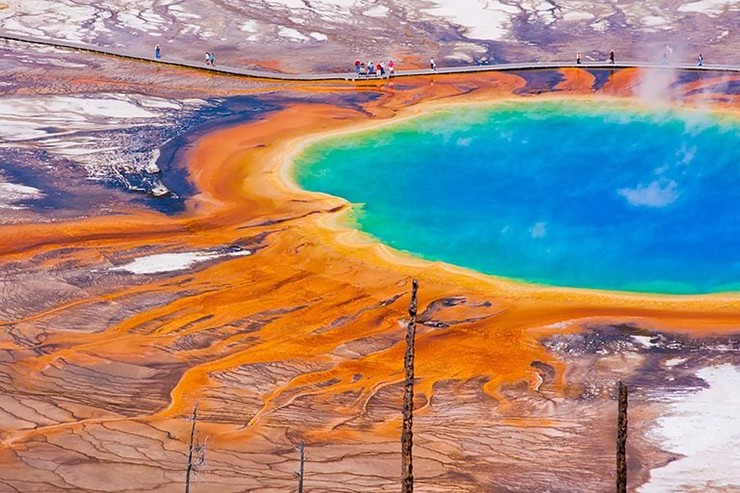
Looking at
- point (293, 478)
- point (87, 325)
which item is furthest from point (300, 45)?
point (293, 478)

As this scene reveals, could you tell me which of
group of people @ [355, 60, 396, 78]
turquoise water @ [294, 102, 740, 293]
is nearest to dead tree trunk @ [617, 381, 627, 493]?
turquoise water @ [294, 102, 740, 293]

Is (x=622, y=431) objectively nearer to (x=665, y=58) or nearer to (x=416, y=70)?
(x=416, y=70)

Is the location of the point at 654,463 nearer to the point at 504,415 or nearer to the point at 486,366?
the point at 504,415

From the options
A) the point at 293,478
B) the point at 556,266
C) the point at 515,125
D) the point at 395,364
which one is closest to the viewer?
the point at 293,478

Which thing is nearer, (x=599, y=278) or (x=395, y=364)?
(x=395, y=364)

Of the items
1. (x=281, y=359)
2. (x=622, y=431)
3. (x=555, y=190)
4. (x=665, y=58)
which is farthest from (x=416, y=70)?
(x=622, y=431)

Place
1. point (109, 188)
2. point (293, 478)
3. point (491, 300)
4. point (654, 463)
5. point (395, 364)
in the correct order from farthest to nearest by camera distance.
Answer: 1. point (109, 188)
2. point (491, 300)
3. point (395, 364)
4. point (654, 463)
5. point (293, 478)
